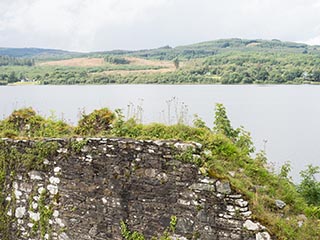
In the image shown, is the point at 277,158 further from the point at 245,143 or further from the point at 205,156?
the point at 205,156

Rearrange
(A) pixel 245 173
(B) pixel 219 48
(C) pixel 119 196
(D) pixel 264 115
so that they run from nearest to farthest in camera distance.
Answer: (A) pixel 245 173 → (C) pixel 119 196 → (D) pixel 264 115 → (B) pixel 219 48

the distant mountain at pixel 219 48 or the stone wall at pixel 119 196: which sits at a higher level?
the distant mountain at pixel 219 48

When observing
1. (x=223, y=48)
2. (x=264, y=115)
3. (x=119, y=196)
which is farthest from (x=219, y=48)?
(x=119, y=196)

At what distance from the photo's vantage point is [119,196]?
722 cm

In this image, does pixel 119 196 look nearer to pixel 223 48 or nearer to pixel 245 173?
pixel 245 173

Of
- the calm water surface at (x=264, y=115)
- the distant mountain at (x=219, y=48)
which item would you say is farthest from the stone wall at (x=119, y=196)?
the distant mountain at (x=219, y=48)

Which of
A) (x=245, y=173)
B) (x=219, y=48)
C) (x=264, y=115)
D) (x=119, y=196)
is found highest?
(x=219, y=48)

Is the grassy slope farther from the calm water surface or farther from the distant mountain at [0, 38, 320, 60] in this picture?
the distant mountain at [0, 38, 320, 60]

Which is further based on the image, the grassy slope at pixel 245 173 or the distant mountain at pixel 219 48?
the distant mountain at pixel 219 48

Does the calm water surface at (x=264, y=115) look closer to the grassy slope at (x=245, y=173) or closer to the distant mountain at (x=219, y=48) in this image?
the grassy slope at (x=245, y=173)

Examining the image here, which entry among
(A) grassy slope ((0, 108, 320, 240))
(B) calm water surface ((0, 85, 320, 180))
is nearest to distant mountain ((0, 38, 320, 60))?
(B) calm water surface ((0, 85, 320, 180))

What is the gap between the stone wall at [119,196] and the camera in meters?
6.34

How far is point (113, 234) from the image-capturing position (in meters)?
7.31

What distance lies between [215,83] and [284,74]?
428 inches
